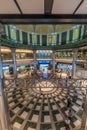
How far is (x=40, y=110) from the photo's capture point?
8477mm

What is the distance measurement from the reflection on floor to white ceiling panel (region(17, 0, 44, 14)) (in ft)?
13.5

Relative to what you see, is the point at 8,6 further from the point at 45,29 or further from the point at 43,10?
the point at 45,29

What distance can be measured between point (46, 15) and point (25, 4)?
1.76 ft

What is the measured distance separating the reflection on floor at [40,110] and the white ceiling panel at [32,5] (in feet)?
13.5

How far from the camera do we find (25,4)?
5.60 ft

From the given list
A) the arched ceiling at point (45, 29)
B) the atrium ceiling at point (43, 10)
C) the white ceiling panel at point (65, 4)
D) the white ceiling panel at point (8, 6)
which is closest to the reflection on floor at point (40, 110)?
the atrium ceiling at point (43, 10)

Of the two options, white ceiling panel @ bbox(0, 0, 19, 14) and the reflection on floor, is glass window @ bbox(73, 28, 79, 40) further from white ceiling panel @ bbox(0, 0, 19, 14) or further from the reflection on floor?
white ceiling panel @ bbox(0, 0, 19, 14)

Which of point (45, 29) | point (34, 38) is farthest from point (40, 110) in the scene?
point (45, 29)

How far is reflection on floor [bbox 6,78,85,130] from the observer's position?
22.9 ft

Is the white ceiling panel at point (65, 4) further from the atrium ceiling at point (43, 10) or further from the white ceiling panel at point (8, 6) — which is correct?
the white ceiling panel at point (8, 6)

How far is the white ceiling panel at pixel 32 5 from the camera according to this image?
64.0 inches

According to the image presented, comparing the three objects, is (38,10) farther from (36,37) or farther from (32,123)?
(36,37)

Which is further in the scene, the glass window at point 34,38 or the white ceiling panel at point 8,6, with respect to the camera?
the glass window at point 34,38

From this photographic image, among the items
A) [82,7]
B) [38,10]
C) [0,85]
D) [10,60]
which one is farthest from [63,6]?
[10,60]
